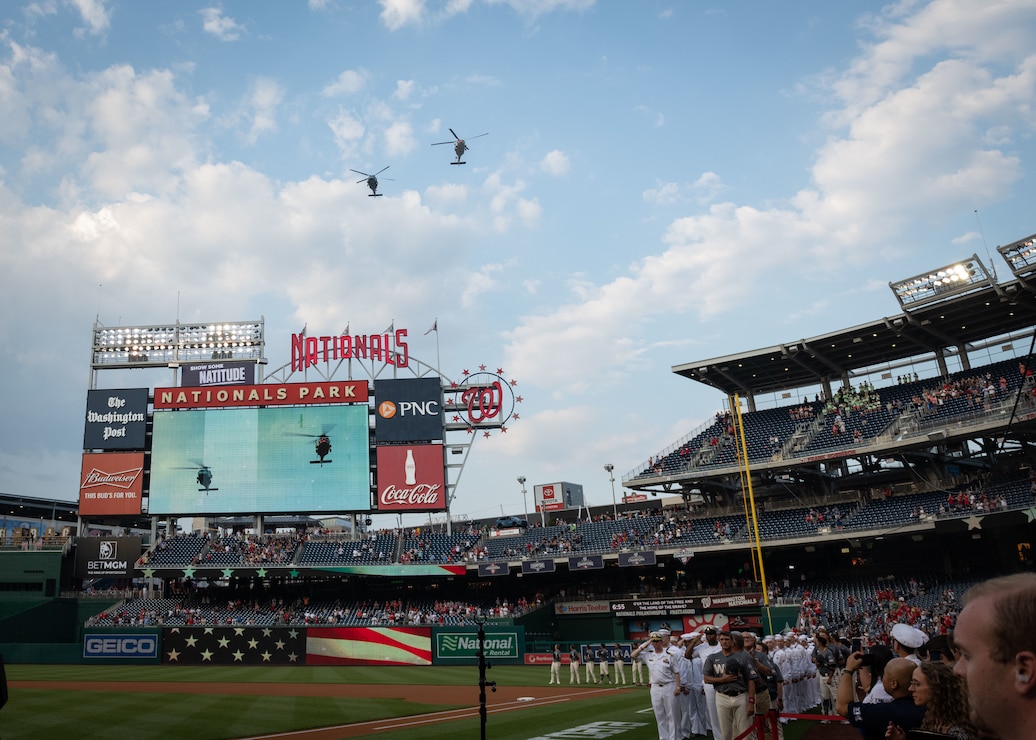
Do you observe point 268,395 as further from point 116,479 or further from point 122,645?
point 122,645

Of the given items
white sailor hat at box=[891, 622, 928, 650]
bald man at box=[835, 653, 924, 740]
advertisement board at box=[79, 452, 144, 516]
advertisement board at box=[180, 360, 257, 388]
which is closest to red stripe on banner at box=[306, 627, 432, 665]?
advertisement board at box=[79, 452, 144, 516]

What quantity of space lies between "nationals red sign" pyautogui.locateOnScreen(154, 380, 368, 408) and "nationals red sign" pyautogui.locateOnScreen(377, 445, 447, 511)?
4389mm

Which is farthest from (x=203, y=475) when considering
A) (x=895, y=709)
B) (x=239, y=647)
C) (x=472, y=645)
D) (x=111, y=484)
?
(x=895, y=709)

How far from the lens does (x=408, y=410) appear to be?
171 feet

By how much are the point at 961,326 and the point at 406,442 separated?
3322 cm

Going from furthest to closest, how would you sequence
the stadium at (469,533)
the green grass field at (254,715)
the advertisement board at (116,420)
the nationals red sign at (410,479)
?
the advertisement board at (116,420), the nationals red sign at (410,479), the stadium at (469,533), the green grass field at (254,715)

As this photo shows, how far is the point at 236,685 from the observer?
29281mm

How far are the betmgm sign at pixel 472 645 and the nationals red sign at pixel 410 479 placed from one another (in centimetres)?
1069

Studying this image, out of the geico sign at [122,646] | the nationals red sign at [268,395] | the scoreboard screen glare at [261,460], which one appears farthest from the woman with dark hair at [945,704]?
the nationals red sign at [268,395]

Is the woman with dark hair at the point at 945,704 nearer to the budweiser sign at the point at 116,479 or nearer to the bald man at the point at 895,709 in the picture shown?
the bald man at the point at 895,709

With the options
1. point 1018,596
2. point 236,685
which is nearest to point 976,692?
point 1018,596

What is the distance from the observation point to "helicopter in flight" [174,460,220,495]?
50.5 m

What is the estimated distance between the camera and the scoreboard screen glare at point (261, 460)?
164ft

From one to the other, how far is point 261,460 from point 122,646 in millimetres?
13095
